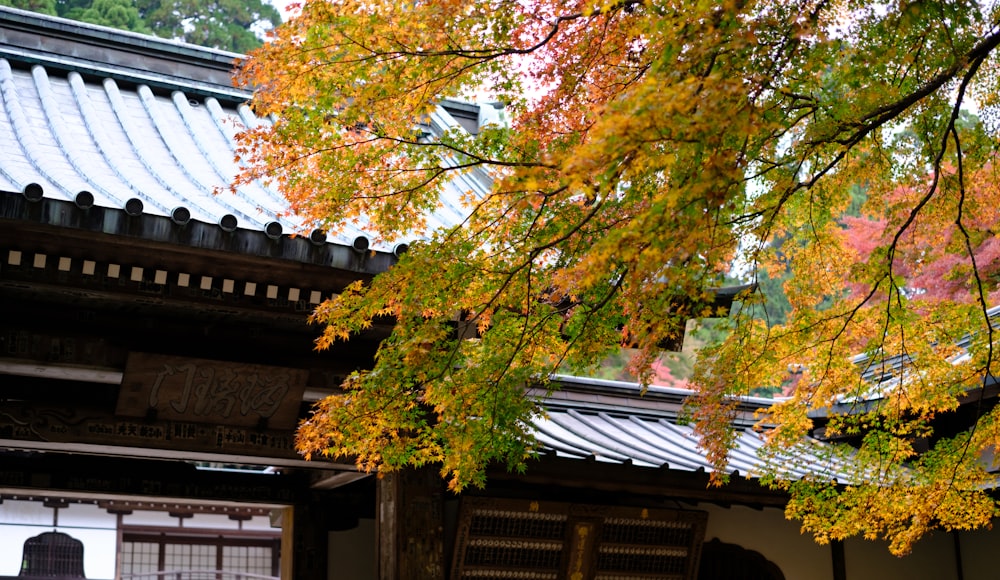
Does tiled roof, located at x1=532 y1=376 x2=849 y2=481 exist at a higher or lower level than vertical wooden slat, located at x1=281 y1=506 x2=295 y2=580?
higher

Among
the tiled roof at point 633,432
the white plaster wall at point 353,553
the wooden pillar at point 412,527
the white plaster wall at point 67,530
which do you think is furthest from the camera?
the white plaster wall at point 67,530

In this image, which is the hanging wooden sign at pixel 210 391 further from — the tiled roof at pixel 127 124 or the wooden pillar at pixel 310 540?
the wooden pillar at pixel 310 540

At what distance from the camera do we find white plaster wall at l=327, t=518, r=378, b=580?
894 cm

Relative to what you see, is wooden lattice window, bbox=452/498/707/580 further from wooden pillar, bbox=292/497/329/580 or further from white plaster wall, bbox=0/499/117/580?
white plaster wall, bbox=0/499/117/580

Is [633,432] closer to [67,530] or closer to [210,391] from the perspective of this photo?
[210,391]

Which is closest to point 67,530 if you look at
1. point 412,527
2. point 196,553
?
point 196,553

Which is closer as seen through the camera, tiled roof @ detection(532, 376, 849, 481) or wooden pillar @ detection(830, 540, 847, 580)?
tiled roof @ detection(532, 376, 849, 481)

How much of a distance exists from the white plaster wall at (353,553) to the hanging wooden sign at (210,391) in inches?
90.0

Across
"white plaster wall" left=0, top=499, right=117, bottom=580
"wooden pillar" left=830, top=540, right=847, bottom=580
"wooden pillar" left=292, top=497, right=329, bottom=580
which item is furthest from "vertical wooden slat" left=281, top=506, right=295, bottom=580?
"white plaster wall" left=0, top=499, right=117, bottom=580

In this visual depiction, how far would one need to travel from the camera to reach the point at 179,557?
14531 mm

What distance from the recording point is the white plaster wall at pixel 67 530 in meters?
13.1

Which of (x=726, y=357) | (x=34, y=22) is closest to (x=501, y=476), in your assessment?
(x=726, y=357)

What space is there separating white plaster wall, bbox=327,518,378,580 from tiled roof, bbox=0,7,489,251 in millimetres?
3002

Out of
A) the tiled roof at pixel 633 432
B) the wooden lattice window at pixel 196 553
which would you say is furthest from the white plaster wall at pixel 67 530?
the tiled roof at pixel 633 432
